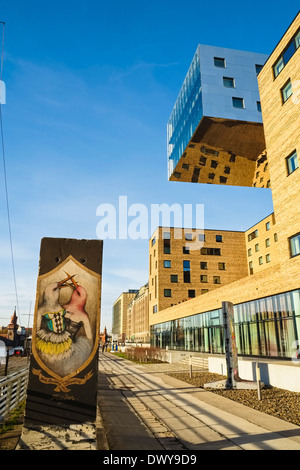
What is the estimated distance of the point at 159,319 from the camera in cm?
5553

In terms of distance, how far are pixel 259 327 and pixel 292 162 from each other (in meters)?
12.1

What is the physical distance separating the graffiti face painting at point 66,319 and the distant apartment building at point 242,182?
9.45 m

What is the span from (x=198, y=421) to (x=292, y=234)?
1434cm

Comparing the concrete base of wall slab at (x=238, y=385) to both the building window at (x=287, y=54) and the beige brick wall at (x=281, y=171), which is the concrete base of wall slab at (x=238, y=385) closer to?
the beige brick wall at (x=281, y=171)

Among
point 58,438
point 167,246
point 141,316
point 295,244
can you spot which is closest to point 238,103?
point 295,244

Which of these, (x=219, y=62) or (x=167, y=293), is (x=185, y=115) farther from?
(x=167, y=293)

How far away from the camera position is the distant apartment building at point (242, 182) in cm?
2056

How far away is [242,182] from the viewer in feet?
135

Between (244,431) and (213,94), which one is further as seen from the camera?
(213,94)

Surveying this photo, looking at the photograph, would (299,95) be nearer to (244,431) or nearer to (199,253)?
(244,431)

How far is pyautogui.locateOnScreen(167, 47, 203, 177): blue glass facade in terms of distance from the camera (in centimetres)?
3281

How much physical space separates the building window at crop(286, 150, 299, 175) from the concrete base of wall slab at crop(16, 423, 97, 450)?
18997 mm

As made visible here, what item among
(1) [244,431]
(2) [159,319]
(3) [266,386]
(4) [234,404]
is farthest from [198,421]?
(2) [159,319]
